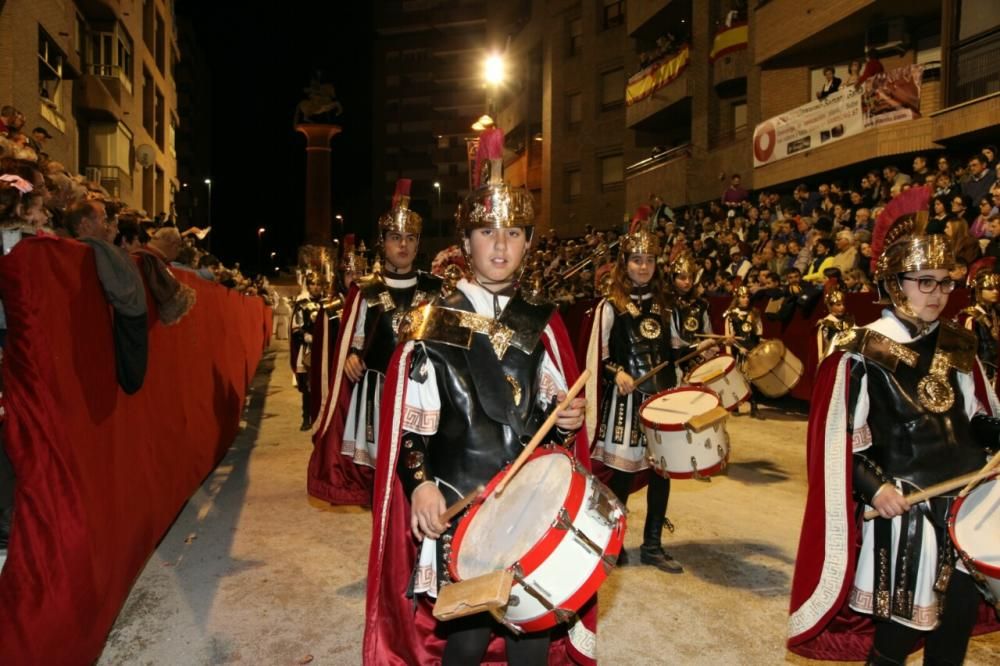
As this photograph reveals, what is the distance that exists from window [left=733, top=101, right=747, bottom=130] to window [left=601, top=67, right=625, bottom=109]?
26.3ft

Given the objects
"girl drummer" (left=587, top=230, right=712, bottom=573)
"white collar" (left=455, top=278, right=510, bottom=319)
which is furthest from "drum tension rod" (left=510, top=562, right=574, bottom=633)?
"girl drummer" (left=587, top=230, right=712, bottom=573)

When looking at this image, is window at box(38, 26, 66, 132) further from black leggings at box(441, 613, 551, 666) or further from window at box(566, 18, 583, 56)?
black leggings at box(441, 613, 551, 666)

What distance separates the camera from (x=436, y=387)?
8.59 ft

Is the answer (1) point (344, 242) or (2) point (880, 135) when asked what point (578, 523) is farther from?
(2) point (880, 135)

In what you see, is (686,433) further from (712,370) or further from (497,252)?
(497,252)

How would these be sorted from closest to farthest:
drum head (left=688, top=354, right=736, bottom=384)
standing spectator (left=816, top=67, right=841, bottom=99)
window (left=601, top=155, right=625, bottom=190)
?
drum head (left=688, top=354, right=736, bottom=384) → standing spectator (left=816, top=67, right=841, bottom=99) → window (left=601, top=155, right=625, bottom=190)

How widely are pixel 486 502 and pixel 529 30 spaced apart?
130 feet

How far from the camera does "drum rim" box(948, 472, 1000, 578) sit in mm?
2523

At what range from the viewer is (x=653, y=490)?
5008 mm

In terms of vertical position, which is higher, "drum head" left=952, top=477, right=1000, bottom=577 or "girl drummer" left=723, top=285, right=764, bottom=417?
"girl drummer" left=723, top=285, right=764, bottom=417

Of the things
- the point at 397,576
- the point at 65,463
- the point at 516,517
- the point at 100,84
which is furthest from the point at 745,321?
the point at 100,84

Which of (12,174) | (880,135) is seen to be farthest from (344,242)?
(880,135)

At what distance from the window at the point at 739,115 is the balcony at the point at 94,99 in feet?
67.0

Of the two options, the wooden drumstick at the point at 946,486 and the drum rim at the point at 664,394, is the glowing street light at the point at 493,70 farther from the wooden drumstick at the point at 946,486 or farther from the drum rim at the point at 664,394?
the wooden drumstick at the point at 946,486
